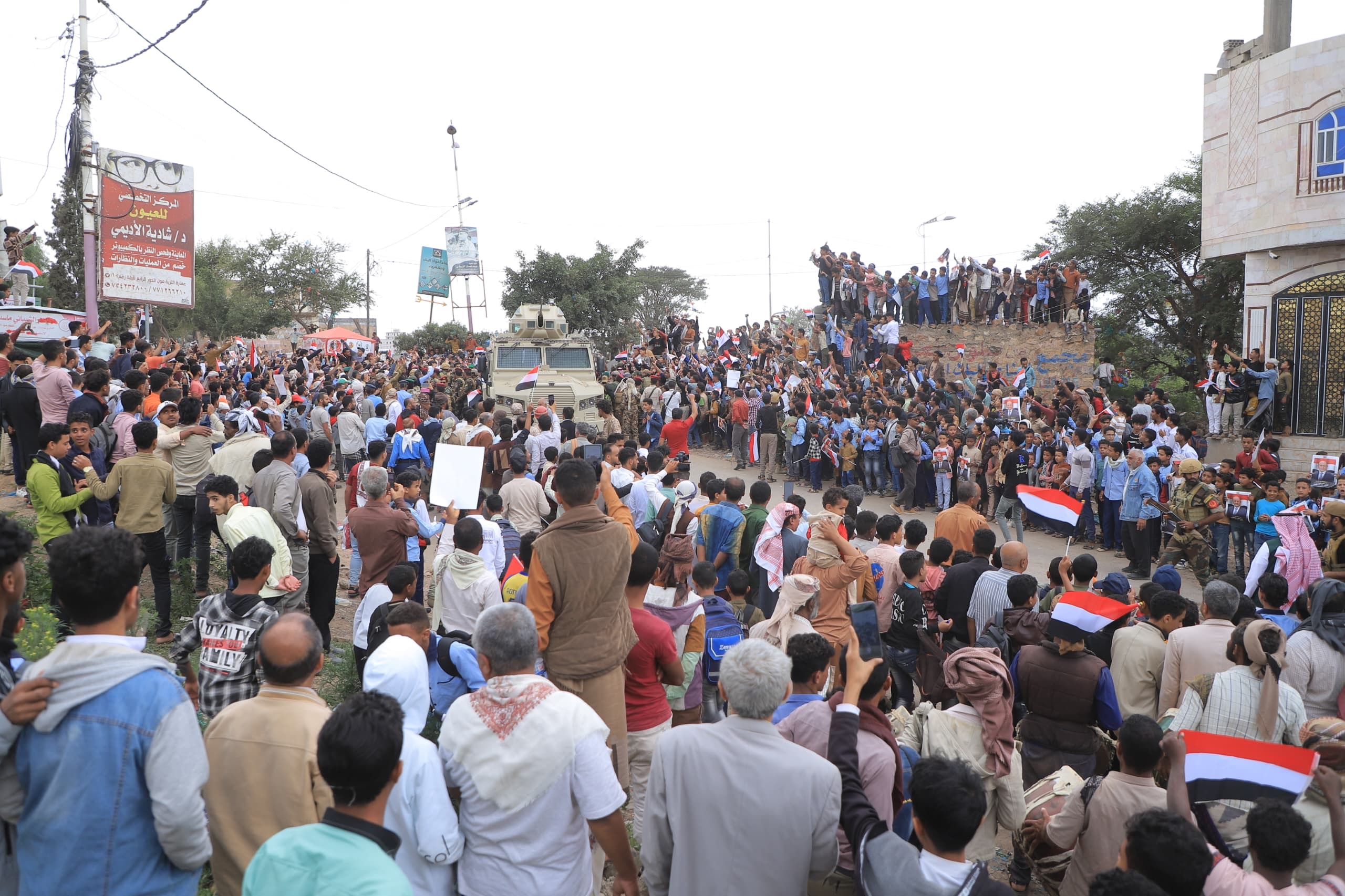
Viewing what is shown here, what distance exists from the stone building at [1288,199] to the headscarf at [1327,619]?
15.7 metres

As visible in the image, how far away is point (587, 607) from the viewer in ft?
12.5

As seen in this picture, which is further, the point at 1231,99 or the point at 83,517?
the point at 1231,99

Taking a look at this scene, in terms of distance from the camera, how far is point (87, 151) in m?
12.5

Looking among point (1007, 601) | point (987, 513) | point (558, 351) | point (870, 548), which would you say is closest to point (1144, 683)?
point (1007, 601)

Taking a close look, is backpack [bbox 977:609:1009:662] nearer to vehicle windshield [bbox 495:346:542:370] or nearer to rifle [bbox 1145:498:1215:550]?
rifle [bbox 1145:498:1215:550]

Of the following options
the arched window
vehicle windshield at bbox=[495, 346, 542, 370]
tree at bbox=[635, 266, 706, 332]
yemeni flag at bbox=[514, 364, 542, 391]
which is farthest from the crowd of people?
tree at bbox=[635, 266, 706, 332]

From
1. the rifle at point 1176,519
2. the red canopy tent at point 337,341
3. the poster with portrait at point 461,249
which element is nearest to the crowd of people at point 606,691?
the rifle at point 1176,519

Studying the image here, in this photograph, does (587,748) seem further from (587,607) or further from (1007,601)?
(1007,601)

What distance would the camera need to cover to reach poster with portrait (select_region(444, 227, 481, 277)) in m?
33.0

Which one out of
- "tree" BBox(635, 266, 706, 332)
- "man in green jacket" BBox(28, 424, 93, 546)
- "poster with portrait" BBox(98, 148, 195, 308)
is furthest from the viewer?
"tree" BBox(635, 266, 706, 332)

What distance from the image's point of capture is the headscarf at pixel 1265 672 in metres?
3.98

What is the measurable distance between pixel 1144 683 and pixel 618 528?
10.2ft

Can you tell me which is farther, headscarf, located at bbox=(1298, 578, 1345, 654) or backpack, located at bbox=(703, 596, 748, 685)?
backpack, located at bbox=(703, 596, 748, 685)

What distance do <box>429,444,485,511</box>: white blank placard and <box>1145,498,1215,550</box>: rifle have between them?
8102 mm
